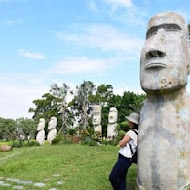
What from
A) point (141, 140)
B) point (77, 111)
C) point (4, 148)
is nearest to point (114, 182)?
point (141, 140)

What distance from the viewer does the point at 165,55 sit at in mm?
4574

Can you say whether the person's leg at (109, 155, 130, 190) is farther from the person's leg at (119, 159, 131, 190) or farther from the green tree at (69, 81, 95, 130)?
the green tree at (69, 81, 95, 130)

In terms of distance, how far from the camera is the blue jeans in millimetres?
5348

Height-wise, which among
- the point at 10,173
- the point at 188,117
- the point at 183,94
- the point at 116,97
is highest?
the point at 116,97

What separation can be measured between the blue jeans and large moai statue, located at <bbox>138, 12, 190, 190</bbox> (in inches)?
18.2

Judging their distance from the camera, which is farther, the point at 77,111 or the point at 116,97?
the point at 77,111

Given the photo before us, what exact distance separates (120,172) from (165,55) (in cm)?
216

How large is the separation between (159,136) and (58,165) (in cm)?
538

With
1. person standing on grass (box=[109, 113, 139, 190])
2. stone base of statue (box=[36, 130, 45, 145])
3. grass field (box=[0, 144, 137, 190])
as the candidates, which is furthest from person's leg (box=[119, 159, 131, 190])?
stone base of statue (box=[36, 130, 45, 145])

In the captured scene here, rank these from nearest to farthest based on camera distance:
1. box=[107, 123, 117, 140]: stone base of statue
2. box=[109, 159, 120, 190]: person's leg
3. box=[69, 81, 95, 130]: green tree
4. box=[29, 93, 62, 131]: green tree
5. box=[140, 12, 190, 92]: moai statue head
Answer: box=[140, 12, 190, 92]: moai statue head, box=[109, 159, 120, 190]: person's leg, box=[107, 123, 117, 140]: stone base of statue, box=[69, 81, 95, 130]: green tree, box=[29, 93, 62, 131]: green tree

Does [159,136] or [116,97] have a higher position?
[116,97]

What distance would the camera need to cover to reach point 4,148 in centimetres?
1588

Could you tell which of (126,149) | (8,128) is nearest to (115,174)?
(126,149)

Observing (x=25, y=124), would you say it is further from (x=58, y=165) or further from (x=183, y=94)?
(x=183, y=94)
